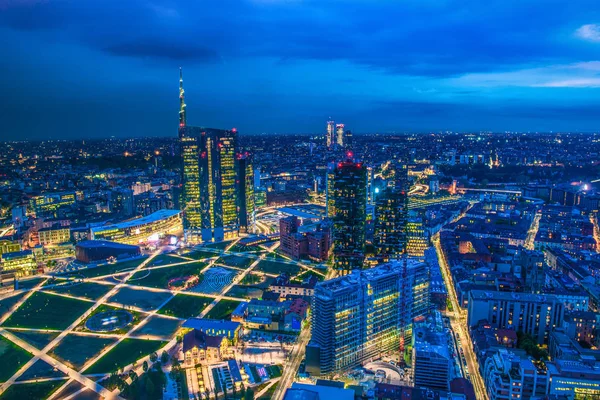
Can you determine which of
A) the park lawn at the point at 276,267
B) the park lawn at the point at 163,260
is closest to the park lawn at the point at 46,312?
the park lawn at the point at 163,260

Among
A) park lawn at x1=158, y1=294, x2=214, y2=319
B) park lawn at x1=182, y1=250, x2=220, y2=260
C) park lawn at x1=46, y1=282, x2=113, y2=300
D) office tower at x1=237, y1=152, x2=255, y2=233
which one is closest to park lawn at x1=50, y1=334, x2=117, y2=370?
park lawn at x1=158, y1=294, x2=214, y2=319

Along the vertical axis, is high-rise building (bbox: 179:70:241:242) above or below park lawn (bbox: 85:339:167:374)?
above

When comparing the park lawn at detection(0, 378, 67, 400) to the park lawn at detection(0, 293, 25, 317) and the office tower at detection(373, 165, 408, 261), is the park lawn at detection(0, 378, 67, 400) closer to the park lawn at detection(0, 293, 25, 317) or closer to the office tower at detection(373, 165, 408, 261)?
the park lawn at detection(0, 293, 25, 317)

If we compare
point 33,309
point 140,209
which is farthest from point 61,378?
point 140,209

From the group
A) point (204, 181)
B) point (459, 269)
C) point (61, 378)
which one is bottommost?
point (61, 378)

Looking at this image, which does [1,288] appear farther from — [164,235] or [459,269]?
[459,269]

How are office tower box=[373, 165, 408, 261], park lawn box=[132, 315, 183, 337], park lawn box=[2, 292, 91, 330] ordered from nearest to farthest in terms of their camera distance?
park lawn box=[132, 315, 183, 337]
park lawn box=[2, 292, 91, 330]
office tower box=[373, 165, 408, 261]
